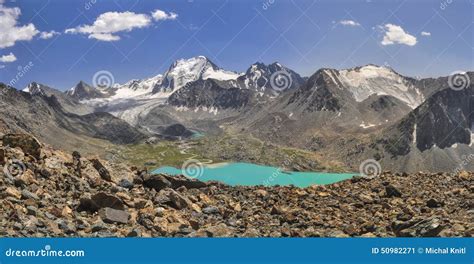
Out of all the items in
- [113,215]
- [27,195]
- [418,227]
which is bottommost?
[418,227]

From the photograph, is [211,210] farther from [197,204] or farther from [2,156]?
[2,156]

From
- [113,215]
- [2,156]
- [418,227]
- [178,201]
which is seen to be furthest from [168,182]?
[418,227]

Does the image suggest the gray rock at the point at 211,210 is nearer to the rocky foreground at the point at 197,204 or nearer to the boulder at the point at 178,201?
the rocky foreground at the point at 197,204

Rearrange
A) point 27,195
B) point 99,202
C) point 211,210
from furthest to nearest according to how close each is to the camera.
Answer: point 211,210, point 99,202, point 27,195

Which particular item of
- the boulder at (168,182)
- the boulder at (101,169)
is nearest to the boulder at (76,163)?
the boulder at (101,169)

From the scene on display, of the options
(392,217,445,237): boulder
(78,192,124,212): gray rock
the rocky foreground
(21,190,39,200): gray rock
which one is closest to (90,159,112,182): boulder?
the rocky foreground

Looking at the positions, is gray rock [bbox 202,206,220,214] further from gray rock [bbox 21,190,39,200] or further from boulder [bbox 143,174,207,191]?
Result: gray rock [bbox 21,190,39,200]

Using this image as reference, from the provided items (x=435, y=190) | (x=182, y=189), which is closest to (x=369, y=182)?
(x=435, y=190)
